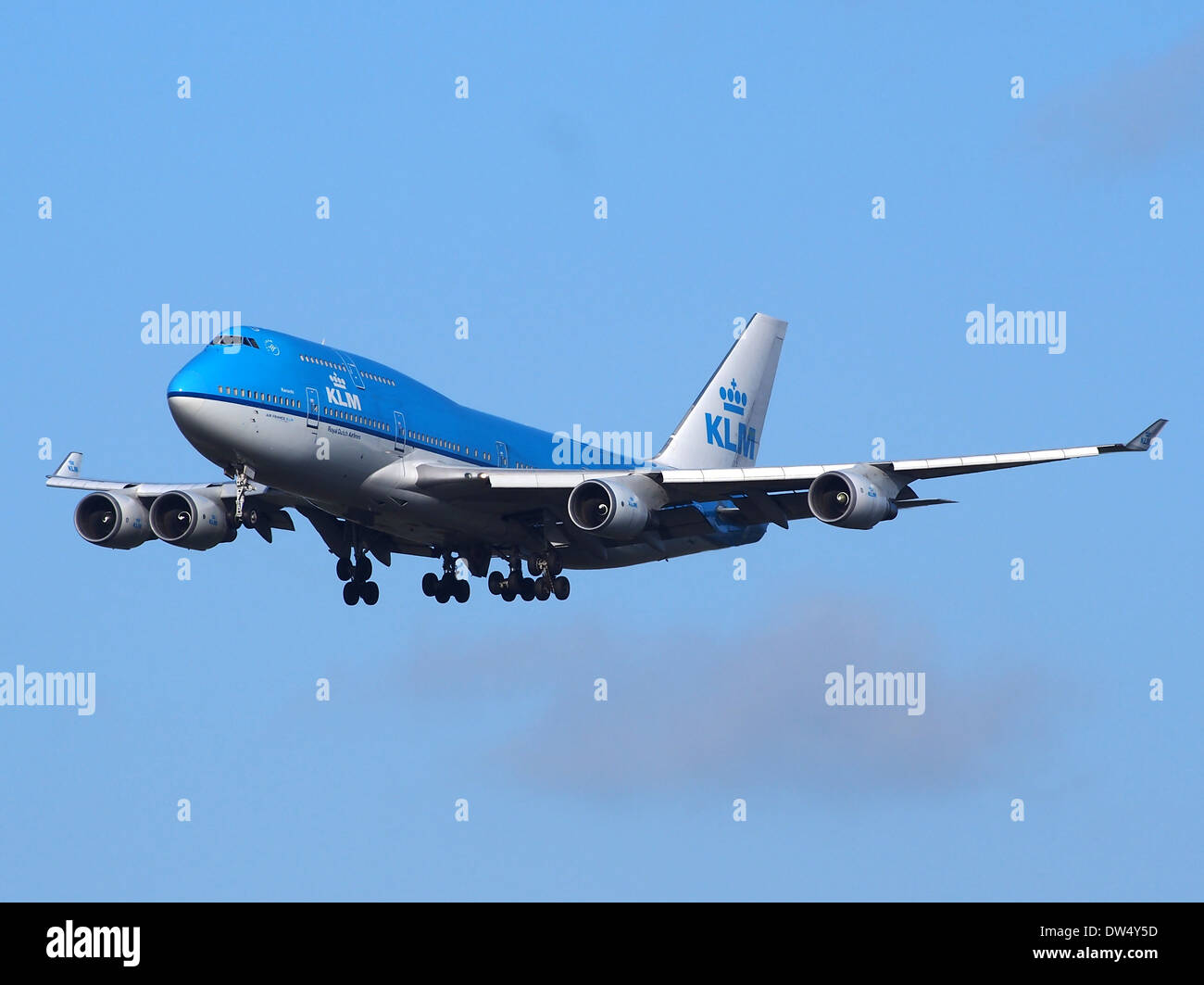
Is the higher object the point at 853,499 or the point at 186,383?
the point at 186,383

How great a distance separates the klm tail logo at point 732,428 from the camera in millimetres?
75438

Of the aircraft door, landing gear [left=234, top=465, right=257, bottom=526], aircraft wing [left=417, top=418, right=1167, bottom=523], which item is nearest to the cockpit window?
the aircraft door

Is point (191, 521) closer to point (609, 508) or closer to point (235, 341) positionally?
point (235, 341)

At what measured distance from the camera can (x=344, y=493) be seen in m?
57.8

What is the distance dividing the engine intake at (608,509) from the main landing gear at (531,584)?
4203mm

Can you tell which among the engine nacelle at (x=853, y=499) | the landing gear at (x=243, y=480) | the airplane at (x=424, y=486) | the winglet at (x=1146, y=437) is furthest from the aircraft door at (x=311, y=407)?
the winglet at (x=1146, y=437)

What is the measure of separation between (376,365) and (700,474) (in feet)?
33.9

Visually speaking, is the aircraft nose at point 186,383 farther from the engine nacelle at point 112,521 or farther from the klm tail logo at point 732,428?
the klm tail logo at point 732,428

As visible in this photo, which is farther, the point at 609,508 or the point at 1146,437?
the point at 609,508

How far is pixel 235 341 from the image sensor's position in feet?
182

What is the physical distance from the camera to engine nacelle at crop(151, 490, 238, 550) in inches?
2446

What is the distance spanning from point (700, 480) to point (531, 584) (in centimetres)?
798

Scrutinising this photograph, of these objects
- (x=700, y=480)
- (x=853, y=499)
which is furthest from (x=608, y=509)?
(x=853, y=499)
